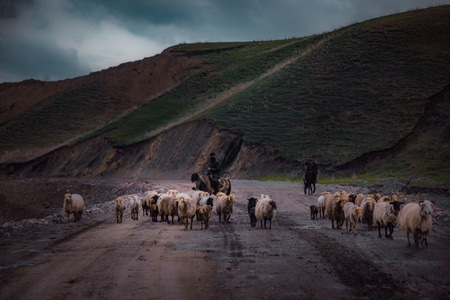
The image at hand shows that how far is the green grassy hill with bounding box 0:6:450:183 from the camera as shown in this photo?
5484cm

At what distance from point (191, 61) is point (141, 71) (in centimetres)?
1031

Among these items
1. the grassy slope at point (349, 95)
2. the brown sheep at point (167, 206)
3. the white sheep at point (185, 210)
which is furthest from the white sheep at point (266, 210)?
the grassy slope at point (349, 95)

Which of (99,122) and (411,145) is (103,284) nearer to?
(411,145)

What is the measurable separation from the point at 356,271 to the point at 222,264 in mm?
2694

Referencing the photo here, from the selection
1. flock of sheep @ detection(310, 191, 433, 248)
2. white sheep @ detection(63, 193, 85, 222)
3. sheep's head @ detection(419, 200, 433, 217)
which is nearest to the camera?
sheep's head @ detection(419, 200, 433, 217)

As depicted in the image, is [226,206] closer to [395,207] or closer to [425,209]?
[395,207]

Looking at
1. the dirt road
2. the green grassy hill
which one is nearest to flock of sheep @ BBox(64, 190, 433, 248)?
the dirt road

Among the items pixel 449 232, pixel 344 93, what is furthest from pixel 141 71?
pixel 449 232

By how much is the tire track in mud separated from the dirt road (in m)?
0.02

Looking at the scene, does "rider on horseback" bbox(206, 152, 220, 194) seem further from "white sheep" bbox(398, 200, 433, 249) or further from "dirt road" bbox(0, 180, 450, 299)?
"white sheep" bbox(398, 200, 433, 249)

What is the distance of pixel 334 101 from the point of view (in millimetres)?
63688

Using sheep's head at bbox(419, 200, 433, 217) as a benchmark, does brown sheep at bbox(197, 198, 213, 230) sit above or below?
below

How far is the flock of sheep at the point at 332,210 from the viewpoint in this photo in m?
14.2

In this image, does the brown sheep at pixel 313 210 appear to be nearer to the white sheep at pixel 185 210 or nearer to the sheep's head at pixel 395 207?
the white sheep at pixel 185 210
